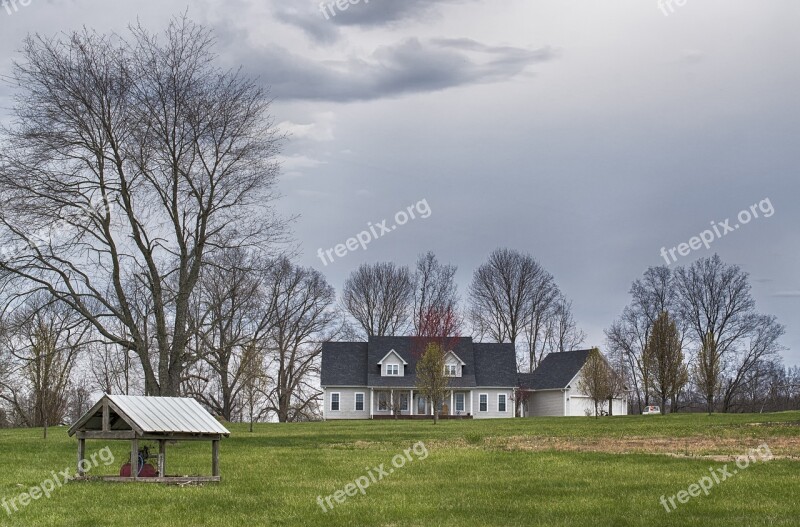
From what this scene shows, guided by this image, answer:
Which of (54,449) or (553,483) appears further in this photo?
(54,449)

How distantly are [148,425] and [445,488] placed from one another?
5665mm

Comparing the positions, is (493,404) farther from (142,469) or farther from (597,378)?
(142,469)

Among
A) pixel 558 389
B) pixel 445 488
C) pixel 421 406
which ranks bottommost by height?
pixel 445 488

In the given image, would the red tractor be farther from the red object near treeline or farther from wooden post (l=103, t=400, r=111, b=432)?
wooden post (l=103, t=400, r=111, b=432)

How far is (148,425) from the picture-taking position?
18.6m

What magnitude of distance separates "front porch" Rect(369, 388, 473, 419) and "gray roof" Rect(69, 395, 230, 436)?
2448 inches

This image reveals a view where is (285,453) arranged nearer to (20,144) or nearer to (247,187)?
(247,187)

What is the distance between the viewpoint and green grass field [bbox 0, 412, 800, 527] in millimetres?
14797

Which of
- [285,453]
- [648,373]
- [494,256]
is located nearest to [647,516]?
[285,453]

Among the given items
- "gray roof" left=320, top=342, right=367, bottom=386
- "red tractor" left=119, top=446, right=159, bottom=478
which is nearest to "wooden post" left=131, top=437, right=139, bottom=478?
"red tractor" left=119, top=446, right=159, bottom=478

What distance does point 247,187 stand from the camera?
3556cm

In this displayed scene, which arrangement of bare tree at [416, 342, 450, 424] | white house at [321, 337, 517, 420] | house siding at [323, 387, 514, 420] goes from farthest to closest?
house siding at [323, 387, 514, 420] < white house at [321, 337, 517, 420] < bare tree at [416, 342, 450, 424]

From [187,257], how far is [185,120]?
476 centimetres

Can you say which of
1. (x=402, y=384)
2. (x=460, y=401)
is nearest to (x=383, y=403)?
(x=402, y=384)
